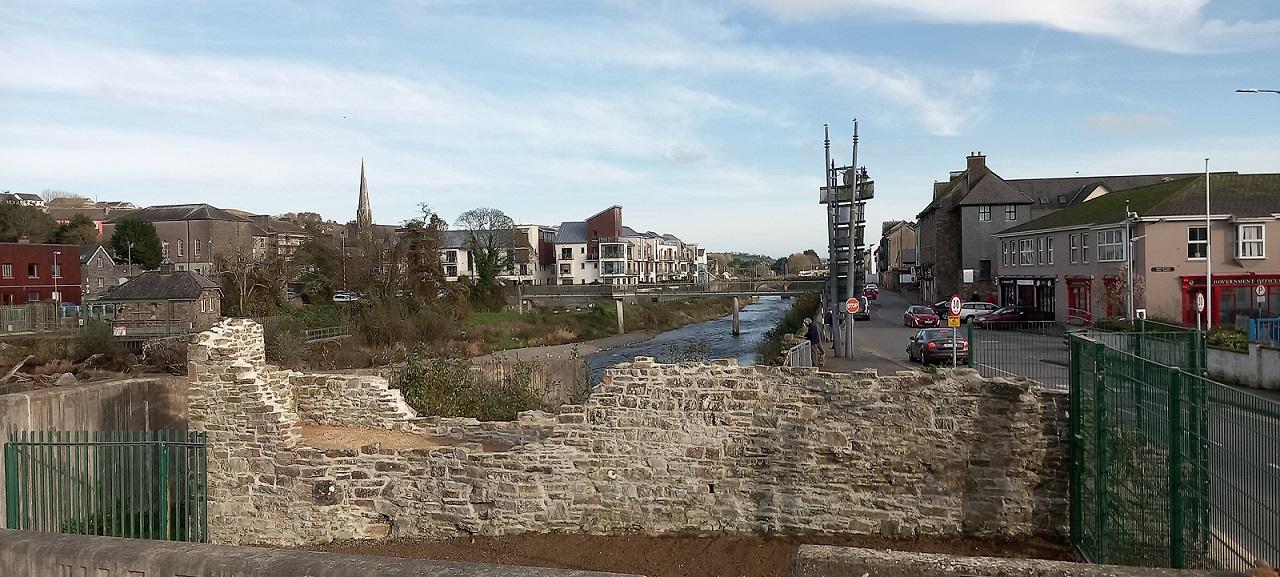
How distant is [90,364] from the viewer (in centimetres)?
3244

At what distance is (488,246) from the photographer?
64500 millimetres

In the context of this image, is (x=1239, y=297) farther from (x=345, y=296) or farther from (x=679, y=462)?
(x=345, y=296)

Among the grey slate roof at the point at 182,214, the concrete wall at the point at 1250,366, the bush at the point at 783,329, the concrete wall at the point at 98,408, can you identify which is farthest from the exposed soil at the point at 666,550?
the grey slate roof at the point at 182,214

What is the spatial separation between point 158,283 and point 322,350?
10.5 metres

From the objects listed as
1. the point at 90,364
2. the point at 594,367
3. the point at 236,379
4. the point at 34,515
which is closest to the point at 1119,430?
the point at 236,379

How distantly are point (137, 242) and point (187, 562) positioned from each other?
268 ft

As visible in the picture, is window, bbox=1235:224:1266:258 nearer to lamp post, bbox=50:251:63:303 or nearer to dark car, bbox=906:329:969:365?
dark car, bbox=906:329:969:365

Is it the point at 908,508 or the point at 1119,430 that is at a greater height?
the point at 1119,430

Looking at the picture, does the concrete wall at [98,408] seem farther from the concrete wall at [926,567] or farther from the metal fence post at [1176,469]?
the metal fence post at [1176,469]

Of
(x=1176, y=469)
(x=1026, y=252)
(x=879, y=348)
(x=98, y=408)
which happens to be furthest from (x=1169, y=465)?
(x=1026, y=252)

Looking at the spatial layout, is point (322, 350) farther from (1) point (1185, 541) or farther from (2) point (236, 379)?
(1) point (1185, 541)

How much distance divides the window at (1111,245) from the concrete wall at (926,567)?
34679mm

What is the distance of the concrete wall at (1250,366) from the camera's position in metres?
18.5

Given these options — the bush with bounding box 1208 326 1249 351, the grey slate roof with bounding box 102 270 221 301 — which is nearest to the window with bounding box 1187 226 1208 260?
the bush with bounding box 1208 326 1249 351
